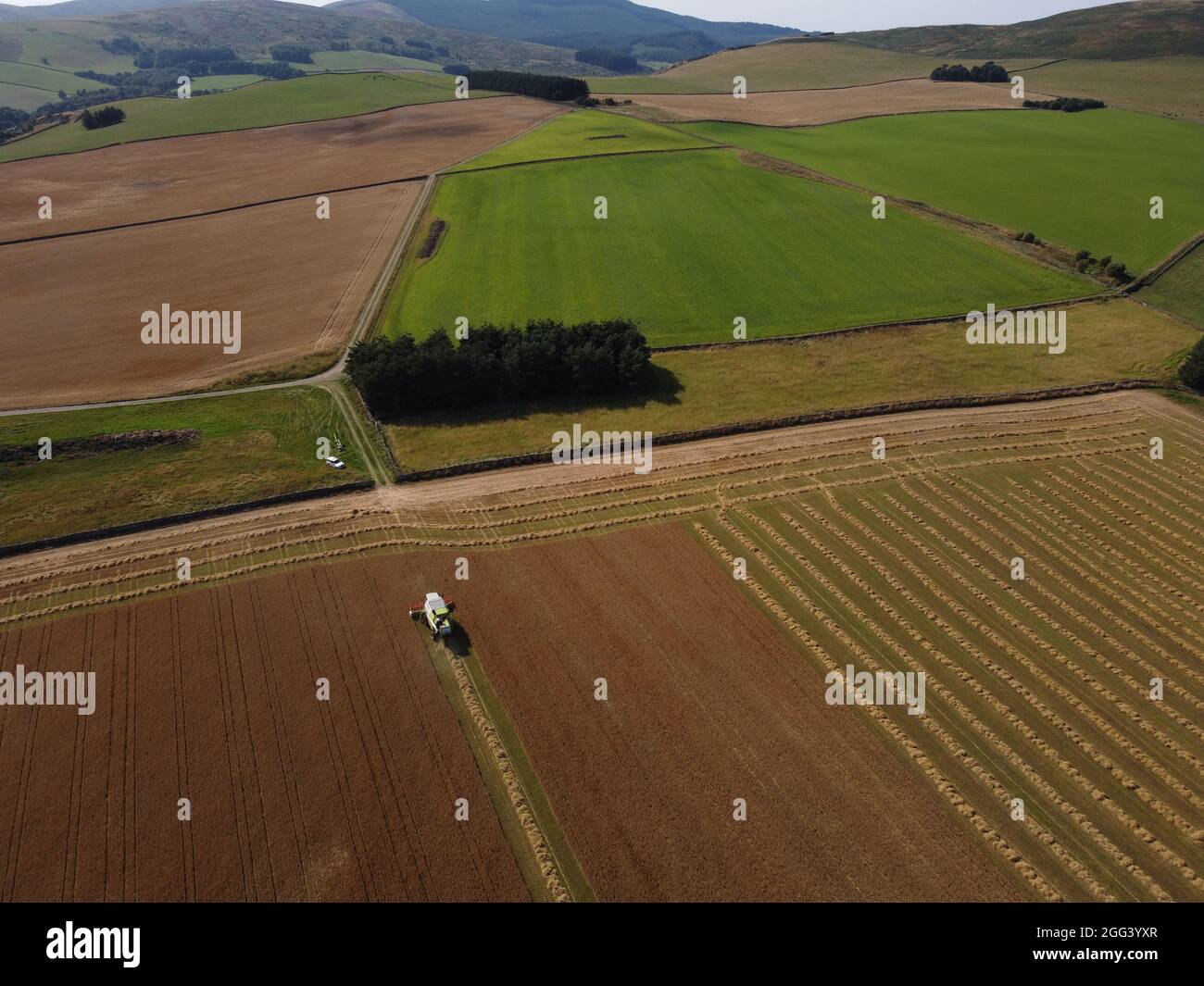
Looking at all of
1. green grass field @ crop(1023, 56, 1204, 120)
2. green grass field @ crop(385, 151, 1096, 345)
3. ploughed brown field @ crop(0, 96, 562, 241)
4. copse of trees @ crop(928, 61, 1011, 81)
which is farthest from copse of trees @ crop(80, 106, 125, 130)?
green grass field @ crop(1023, 56, 1204, 120)

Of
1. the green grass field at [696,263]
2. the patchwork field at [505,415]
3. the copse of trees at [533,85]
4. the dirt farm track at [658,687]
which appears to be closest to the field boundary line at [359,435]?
the patchwork field at [505,415]

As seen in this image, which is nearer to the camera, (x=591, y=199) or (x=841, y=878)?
(x=841, y=878)

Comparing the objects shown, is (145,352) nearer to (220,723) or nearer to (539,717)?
(220,723)

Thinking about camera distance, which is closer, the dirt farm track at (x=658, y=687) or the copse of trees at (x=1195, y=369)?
the dirt farm track at (x=658, y=687)

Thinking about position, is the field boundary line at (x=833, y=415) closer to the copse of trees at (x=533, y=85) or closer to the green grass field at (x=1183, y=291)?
the green grass field at (x=1183, y=291)

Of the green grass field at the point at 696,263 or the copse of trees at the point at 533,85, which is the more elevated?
the copse of trees at the point at 533,85
